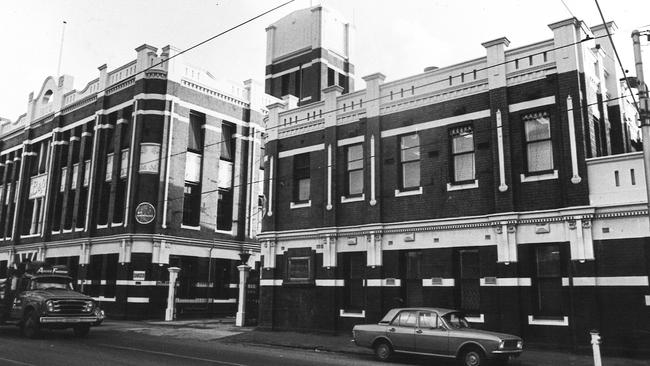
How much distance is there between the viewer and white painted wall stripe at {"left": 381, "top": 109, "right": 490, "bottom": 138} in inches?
731

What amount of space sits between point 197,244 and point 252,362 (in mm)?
18497

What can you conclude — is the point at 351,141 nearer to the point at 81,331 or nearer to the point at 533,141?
the point at 533,141

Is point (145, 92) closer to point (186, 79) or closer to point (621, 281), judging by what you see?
point (186, 79)

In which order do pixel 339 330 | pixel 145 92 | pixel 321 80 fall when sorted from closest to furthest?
pixel 339 330 < pixel 145 92 < pixel 321 80

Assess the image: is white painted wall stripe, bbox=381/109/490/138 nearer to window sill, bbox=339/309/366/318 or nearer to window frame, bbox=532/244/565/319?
window frame, bbox=532/244/565/319

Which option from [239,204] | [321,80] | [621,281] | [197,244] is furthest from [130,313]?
[621,281]

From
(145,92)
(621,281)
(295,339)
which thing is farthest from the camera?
(145,92)

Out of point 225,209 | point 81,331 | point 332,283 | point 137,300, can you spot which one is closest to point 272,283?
point 332,283

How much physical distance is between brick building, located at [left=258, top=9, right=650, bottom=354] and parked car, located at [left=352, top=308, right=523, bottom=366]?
3.41 m

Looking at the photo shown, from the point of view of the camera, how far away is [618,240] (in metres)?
15.4

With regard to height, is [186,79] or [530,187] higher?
[186,79]

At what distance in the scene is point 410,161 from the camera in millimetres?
20234

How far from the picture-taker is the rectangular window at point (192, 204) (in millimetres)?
31078

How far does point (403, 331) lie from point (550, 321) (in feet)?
15.6
